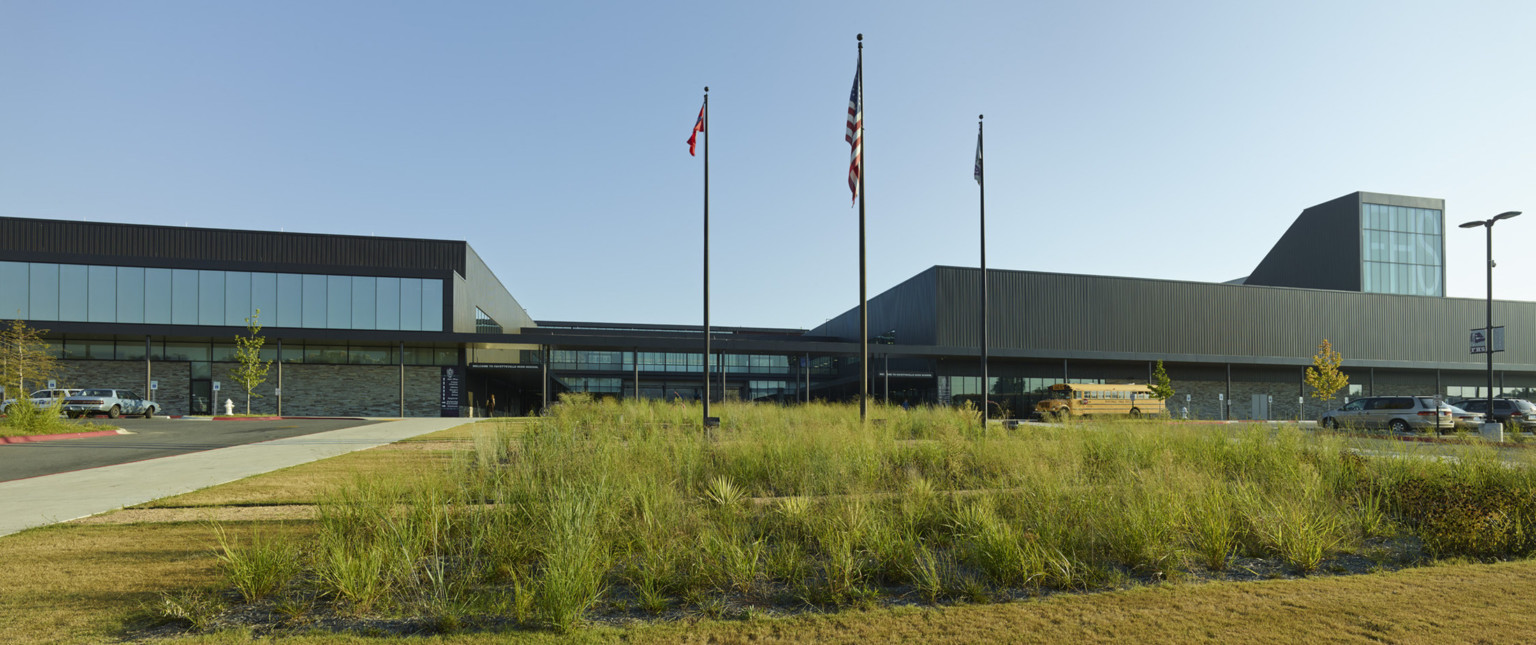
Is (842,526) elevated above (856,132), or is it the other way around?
(856,132)

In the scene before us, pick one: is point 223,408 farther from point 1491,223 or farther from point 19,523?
point 1491,223

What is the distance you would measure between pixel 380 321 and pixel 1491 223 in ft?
160

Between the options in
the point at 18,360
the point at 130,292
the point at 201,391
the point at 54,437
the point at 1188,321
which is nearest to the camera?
the point at 54,437

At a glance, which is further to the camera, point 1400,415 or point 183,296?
point 183,296

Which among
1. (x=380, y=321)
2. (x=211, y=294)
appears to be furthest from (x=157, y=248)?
(x=380, y=321)

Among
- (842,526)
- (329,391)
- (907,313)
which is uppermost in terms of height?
(907,313)

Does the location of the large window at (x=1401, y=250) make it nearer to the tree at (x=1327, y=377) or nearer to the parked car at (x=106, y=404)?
the tree at (x=1327, y=377)

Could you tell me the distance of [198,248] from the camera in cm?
4216

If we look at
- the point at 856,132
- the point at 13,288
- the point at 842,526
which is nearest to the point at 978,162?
the point at 856,132

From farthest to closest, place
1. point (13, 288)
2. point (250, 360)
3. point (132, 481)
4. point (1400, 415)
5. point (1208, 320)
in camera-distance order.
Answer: point (1208, 320) < point (13, 288) < point (250, 360) < point (1400, 415) < point (132, 481)

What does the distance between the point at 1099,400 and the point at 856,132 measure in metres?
29.3

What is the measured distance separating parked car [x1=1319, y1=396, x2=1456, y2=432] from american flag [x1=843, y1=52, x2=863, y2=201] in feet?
69.8

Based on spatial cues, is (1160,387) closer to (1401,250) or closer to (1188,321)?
(1188,321)

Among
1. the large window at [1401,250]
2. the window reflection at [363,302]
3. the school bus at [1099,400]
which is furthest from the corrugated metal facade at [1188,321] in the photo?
the window reflection at [363,302]
